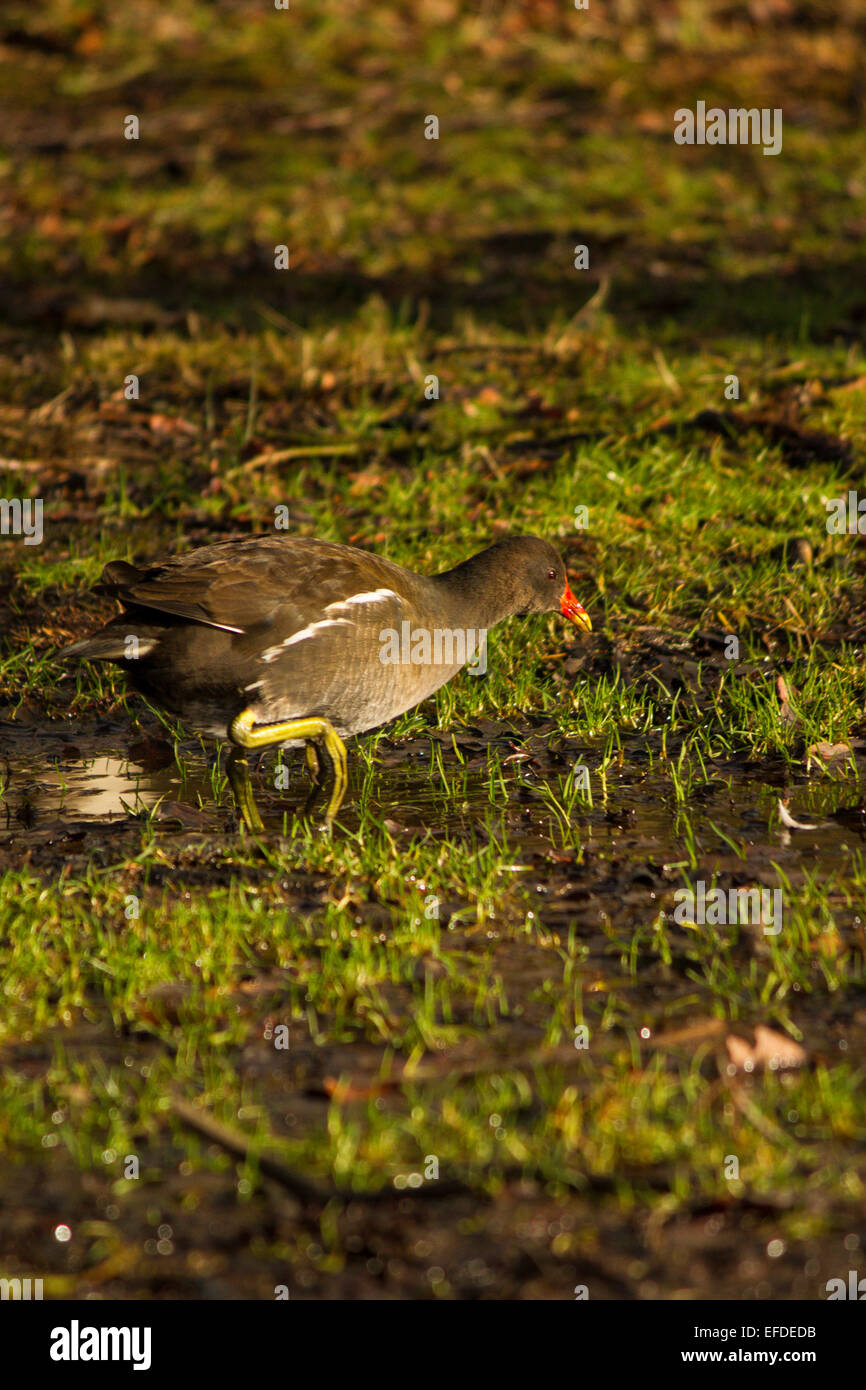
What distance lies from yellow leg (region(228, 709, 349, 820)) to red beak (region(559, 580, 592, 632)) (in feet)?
4.49

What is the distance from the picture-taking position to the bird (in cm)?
583

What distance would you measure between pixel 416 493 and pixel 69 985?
15.9ft

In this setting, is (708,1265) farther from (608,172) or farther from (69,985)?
(608,172)

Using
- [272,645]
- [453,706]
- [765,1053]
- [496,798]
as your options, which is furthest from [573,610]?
[765,1053]

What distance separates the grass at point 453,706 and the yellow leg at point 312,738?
6.6 inches

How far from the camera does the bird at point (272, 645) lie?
5832mm

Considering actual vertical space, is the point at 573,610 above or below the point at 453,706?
above

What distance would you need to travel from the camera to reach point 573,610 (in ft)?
23.0

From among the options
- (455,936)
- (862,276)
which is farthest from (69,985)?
(862,276)

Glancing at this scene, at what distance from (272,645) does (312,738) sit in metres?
0.47

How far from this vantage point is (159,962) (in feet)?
15.3

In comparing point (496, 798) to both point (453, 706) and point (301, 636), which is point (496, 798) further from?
point (301, 636)

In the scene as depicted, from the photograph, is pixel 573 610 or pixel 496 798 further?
pixel 573 610

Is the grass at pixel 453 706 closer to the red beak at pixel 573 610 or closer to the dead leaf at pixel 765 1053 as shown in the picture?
the dead leaf at pixel 765 1053
